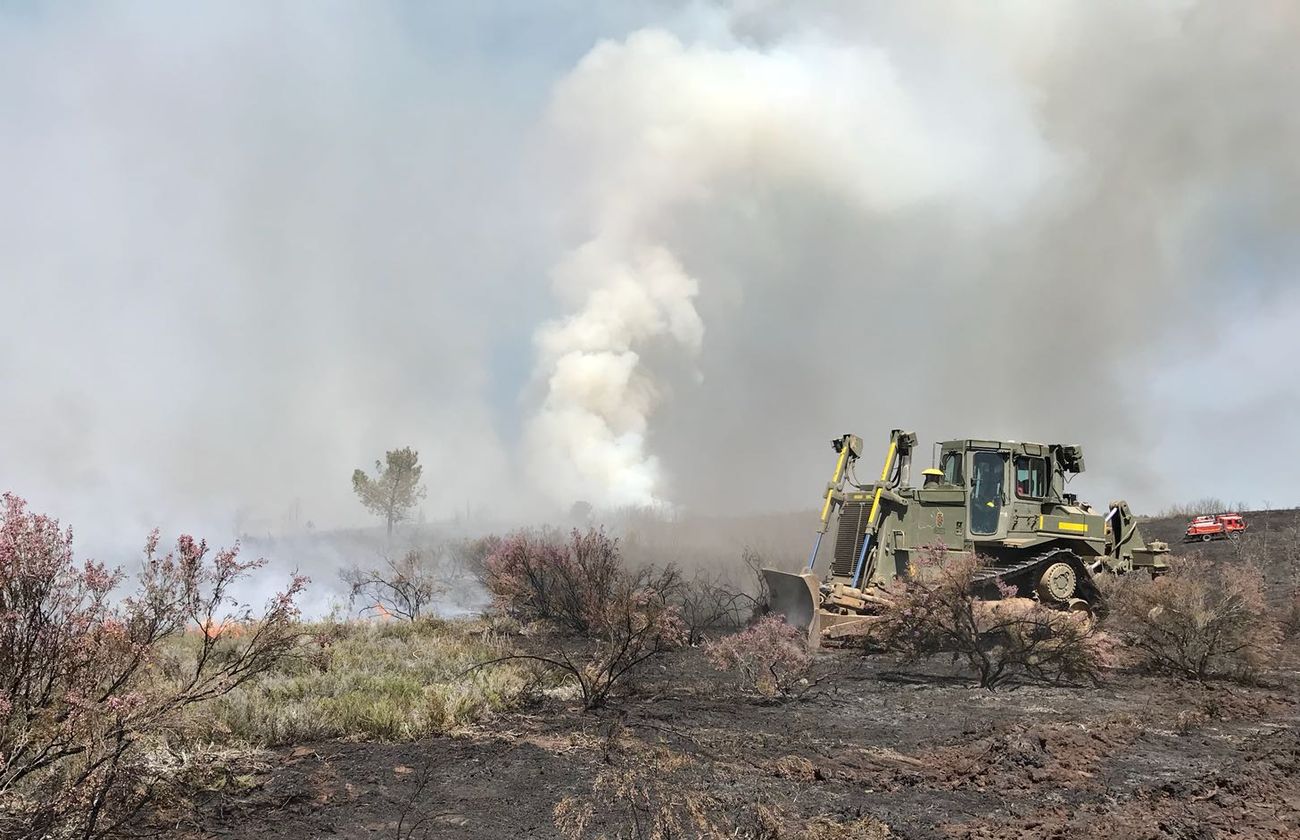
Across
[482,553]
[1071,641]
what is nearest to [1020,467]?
[1071,641]

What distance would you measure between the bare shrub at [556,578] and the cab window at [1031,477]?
761 centimetres

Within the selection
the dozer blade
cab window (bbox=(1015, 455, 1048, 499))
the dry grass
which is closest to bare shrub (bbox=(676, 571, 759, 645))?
the dozer blade

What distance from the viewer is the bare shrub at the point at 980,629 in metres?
9.45

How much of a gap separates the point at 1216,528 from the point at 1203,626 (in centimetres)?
1875

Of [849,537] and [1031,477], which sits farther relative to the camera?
[849,537]

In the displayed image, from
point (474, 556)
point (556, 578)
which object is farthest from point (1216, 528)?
point (474, 556)

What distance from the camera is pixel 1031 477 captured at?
45.3 ft

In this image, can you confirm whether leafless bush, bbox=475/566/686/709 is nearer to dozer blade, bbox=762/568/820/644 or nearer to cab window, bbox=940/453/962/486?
dozer blade, bbox=762/568/820/644

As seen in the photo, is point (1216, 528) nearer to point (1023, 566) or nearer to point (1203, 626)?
point (1023, 566)

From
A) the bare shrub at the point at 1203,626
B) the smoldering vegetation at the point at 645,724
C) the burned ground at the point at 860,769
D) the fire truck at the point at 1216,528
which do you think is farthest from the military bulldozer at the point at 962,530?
the fire truck at the point at 1216,528

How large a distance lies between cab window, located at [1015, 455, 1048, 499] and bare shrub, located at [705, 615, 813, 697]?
5.98m

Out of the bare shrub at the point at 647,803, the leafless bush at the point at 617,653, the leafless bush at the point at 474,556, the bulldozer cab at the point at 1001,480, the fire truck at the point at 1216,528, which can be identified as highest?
the fire truck at the point at 1216,528

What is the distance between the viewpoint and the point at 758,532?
1599 inches

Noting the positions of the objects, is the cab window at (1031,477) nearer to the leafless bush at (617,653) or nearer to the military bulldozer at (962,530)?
the military bulldozer at (962,530)
